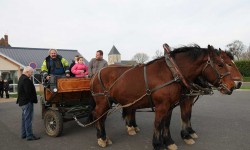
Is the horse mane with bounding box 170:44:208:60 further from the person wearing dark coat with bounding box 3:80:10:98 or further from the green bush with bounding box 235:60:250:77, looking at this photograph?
the green bush with bounding box 235:60:250:77

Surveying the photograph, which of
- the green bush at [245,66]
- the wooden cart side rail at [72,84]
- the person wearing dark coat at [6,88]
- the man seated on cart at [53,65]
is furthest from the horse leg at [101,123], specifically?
the green bush at [245,66]

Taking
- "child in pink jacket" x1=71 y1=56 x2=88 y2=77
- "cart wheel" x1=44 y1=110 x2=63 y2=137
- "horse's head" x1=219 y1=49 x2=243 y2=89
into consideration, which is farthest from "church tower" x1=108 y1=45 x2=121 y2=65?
"horse's head" x1=219 y1=49 x2=243 y2=89

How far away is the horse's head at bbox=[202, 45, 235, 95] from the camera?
4.37 meters

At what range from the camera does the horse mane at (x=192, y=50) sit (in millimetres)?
4744

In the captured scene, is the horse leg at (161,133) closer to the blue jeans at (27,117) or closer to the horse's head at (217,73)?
the horse's head at (217,73)

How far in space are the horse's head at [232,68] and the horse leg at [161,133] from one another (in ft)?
4.42

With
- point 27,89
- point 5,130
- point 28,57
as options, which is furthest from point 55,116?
point 28,57

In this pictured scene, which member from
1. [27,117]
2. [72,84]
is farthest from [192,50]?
[27,117]

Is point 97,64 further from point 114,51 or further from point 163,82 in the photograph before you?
point 114,51

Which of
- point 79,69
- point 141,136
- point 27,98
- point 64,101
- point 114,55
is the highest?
point 114,55

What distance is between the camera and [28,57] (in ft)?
107

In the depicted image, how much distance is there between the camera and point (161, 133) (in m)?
4.95

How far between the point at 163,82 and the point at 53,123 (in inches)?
132

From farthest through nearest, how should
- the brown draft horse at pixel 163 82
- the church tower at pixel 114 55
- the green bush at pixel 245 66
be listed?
the church tower at pixel 114 55
the green bush at pixel 245 66
the brown draft horse at pixel 163 82
